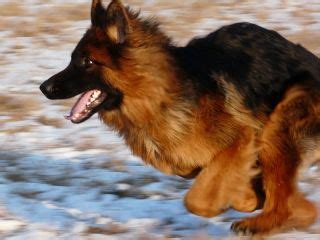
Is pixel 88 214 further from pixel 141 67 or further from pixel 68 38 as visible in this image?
pixel 68 38

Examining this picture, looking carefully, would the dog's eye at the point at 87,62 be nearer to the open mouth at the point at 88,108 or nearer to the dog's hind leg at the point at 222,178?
the open mouth at the point at 88,108

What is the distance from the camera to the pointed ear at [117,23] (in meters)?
4.35

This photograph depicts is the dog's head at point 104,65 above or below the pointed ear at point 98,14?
below

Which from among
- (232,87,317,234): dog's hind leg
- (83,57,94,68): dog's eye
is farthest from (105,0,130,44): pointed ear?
(232,87,317,234): dog's hind leg

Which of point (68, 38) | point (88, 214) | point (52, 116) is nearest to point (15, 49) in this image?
point (68, 38)

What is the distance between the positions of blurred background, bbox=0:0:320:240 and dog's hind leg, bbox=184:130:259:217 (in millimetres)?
253

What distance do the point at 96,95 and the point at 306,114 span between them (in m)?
1.44

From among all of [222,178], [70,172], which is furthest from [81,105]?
[70,172]

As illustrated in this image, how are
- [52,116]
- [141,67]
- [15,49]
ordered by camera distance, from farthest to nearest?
[15,49] → [52,116] → [141,67]

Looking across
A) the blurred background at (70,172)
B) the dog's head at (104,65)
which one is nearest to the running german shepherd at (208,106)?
the dog's head at (104,65)

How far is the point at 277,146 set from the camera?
466cm

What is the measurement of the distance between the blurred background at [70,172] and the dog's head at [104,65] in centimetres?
97

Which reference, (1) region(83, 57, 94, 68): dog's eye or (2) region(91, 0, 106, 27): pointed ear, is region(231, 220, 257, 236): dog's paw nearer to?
(1) region(83, 57, 94, 68): dog's eye

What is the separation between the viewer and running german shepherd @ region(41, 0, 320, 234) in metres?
4.48
